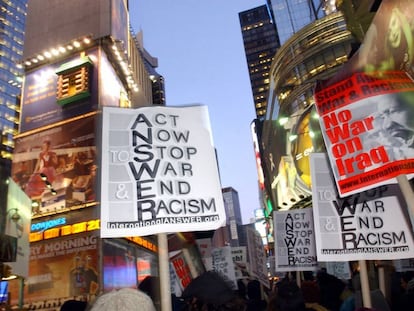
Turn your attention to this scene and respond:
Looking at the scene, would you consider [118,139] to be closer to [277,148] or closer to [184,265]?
[184,265]

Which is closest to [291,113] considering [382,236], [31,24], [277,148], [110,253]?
[277,148]

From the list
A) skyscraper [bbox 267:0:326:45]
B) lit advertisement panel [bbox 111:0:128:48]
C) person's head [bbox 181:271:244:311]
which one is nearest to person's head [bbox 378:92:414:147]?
person's head [bbox 181:271:244:311]

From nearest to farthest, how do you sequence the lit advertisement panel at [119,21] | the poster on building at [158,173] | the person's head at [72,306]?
the poster on building at [158,173] → the person's head at [72,306] → the lit advertisement panel at [119,21]

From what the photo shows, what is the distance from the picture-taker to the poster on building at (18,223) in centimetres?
978

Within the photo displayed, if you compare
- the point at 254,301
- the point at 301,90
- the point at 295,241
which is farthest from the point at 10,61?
the point at 254,301

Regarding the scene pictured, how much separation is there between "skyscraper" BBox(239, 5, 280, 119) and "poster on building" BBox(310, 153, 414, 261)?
496 feet

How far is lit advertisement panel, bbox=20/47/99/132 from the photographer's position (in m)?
27.2

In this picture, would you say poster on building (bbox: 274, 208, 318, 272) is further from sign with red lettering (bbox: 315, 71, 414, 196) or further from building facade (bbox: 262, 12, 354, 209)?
building facade (bbox: 262, 12, 354, 209)

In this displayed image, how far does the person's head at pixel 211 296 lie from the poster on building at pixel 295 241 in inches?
240

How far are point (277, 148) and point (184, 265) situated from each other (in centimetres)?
2739

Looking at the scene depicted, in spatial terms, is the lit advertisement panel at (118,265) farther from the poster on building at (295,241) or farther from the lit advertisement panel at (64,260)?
the poster on building at (295,241)

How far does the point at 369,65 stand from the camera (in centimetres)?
484

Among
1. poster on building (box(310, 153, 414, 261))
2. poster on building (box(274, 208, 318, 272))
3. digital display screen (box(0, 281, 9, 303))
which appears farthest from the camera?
digital display screen (box(0, 281, 9, 303))

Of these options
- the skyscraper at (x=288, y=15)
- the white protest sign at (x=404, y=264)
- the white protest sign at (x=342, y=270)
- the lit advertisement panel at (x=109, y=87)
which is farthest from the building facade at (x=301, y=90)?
the skyscraper at (x=288, y=15)
